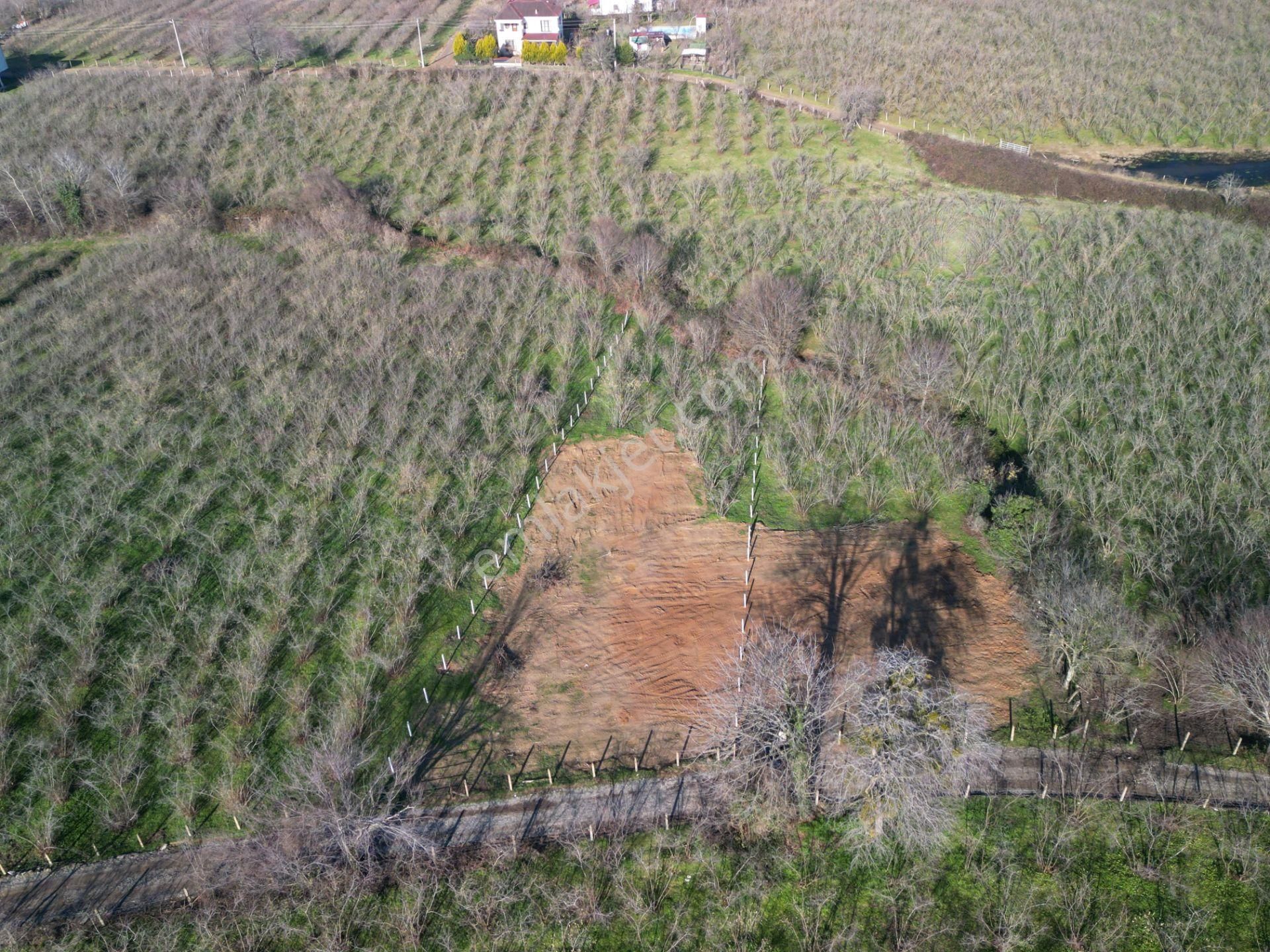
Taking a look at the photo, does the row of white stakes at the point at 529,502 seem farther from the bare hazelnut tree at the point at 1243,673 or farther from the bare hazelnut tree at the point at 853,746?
the bare hazelnut tree at the point at 1243,673

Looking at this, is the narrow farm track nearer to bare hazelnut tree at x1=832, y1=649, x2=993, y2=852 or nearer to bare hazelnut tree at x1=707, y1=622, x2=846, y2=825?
bare hazelnut tree at x1=707, y1=622, x2=846, y2=825

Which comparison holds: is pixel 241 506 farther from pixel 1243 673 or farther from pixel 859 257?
pixel 859 257

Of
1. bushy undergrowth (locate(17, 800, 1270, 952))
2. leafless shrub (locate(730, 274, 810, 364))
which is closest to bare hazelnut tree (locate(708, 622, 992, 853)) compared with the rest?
bushy undergrowth (locate(17, 800, 1270, 952))

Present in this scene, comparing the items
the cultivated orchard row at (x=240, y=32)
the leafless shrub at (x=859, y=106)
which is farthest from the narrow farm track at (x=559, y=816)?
the cultivated orchard row at (x=240, y=32)

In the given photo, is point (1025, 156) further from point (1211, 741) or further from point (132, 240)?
point (132, 240)

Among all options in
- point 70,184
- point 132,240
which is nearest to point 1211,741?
point 132,240

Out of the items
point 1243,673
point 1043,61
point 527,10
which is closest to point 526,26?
point 527,10
